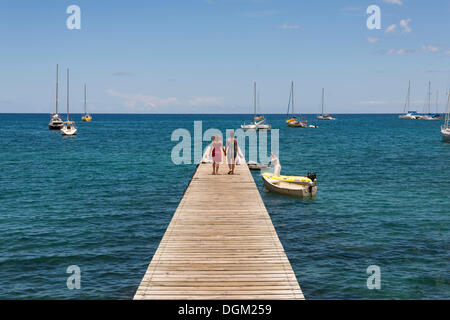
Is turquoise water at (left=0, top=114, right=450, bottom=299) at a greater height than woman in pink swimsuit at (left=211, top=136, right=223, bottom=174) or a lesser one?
lesser

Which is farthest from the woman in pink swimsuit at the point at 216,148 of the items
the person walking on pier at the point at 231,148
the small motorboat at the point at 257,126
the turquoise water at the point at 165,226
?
the small motorboat at the point at 257,126

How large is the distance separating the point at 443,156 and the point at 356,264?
1681 inches

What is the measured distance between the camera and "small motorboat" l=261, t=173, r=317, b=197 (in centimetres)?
2519

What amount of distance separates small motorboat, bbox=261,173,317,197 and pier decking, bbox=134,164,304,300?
28.1 ft

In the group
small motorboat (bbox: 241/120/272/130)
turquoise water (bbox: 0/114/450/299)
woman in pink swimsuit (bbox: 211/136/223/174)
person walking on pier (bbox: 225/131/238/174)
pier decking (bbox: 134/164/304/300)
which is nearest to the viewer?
pier decking (bbox: 134/164/304/300)

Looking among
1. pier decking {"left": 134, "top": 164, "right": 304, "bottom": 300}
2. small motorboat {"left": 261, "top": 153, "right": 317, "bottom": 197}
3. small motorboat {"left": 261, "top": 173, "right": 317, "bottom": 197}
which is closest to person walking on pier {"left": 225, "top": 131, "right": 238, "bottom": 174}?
small motorboat {"left": 261, "top": 153, "right": 317, "bottom": 197}

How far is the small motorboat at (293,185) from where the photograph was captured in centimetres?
2519

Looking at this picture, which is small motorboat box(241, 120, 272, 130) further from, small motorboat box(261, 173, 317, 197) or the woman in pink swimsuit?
the woman in pink swimsuit

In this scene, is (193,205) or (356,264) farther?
(193,205)

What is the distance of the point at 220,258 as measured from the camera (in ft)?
35.0

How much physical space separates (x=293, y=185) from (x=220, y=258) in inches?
609
